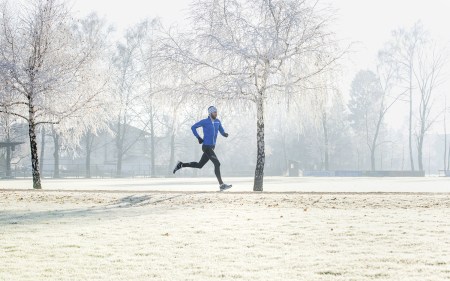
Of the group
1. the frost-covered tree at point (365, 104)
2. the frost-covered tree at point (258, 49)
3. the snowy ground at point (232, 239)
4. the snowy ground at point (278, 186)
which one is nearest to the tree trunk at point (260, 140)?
the frost-covered tree at point (258, 49)

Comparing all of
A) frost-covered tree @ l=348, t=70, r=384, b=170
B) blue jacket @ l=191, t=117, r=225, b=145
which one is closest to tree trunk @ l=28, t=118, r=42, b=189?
blue jacket @ l=191, t=117, r=225, b=145

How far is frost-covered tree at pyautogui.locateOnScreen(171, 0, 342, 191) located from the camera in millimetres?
A: 19750

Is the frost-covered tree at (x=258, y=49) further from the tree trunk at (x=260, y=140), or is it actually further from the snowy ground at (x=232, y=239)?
the snowy ground at (x=232, y=239)

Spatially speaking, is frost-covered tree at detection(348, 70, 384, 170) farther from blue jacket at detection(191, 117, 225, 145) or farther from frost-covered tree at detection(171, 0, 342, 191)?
blue jacket at detection(191, 117, 225, 145)

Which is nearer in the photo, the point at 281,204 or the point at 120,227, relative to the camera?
the point at 120,227

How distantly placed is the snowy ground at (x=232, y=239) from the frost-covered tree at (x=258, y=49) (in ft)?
18.7

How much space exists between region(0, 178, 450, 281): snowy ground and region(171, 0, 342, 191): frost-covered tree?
18.7 ft

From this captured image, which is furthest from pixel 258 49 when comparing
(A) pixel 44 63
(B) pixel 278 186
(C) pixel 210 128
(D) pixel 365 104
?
(D) pixel 365 104

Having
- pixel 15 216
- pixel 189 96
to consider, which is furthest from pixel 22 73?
pixel 15 216

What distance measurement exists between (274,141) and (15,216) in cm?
7789

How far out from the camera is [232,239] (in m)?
8.66

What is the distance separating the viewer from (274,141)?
89.8 meters

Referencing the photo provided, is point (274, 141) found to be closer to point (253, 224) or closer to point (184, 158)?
point (184, 158)

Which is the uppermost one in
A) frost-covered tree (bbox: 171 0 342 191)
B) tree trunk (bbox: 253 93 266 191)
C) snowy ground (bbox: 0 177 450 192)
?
frost-covered tree (bbox: 171 0 342 191)
